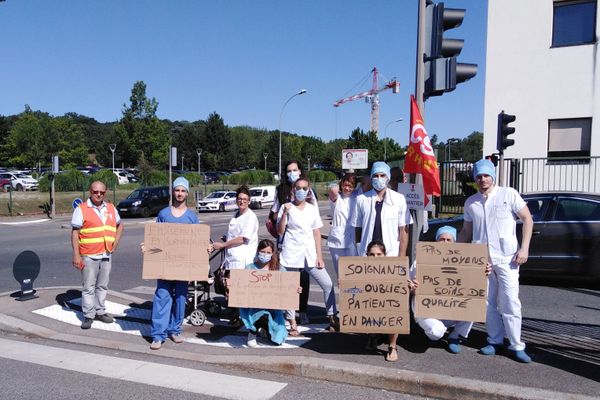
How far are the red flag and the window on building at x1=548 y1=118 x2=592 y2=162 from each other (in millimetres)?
10905

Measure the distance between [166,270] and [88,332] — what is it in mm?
1391

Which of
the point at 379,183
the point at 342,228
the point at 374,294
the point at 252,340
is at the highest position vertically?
the point at 379,183

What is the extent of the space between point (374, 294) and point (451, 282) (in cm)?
71

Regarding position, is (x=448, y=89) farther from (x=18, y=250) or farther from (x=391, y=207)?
(x=18, y=250)

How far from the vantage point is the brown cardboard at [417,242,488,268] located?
4691mm

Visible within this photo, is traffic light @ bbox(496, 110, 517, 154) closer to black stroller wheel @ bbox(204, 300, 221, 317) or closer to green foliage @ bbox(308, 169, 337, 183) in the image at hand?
black stroller wheel @ bbox(204, 300, 221, 317)

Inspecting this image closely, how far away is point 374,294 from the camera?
4859mm

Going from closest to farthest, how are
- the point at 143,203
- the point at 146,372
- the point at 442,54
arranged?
1. the point at 146,372
2. the point at 442,54
3. the point at 143,203

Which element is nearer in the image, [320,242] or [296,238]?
[296,238]

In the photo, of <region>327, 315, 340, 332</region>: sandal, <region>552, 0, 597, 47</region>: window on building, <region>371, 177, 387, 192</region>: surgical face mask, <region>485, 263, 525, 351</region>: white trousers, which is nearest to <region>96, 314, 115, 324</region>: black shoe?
<region>327, 315, 340, 332</region>: sandal

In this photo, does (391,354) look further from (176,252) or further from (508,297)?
(176,252)

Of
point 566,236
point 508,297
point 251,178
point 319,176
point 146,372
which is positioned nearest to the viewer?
point 508,297

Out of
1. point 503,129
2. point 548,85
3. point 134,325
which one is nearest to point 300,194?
point 134,325

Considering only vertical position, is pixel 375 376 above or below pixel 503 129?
below
